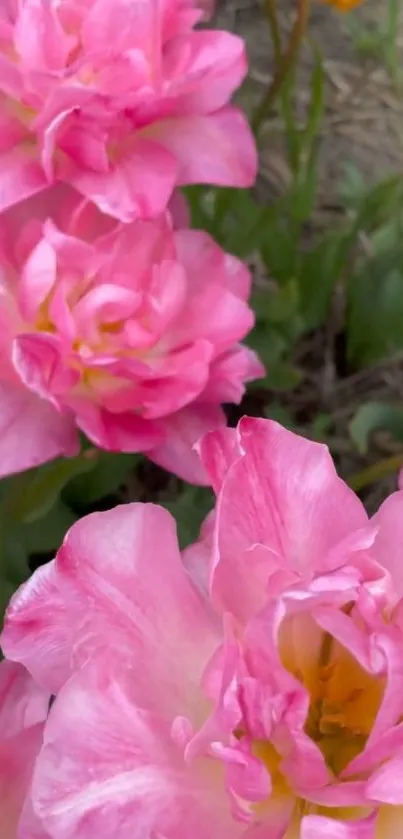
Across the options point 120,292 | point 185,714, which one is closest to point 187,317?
point 120,292

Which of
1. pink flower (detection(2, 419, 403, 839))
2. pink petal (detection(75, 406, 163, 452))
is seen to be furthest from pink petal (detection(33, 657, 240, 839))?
pink petal (detection(75, 406, 163, 452))

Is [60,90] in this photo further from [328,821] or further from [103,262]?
[328,821]

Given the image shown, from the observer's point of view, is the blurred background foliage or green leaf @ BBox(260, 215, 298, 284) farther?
green leaf @ BBox(260, 215, 298, 284)

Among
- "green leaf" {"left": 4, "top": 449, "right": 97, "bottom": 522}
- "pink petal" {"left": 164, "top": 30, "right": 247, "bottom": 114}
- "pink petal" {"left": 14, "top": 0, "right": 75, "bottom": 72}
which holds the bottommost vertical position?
"green leaf" {"left": 4, "top": 449, "right": 97, "bottom": 522}

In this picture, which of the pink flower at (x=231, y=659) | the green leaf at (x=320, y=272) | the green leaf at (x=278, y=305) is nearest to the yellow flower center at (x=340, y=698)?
the pink flower at (x=231, y=659)

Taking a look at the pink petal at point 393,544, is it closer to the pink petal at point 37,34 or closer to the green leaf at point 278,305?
the pink petal at point 37,34

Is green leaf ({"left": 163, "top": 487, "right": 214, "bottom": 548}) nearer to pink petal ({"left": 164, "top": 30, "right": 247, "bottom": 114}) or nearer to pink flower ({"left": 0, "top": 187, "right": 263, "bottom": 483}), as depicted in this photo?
pink flower ({"left": 0, "top": 187, "right": 263, "bottom": 483})

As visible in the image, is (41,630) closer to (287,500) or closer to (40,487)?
(287,500)

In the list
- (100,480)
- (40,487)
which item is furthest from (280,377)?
(40,487)
